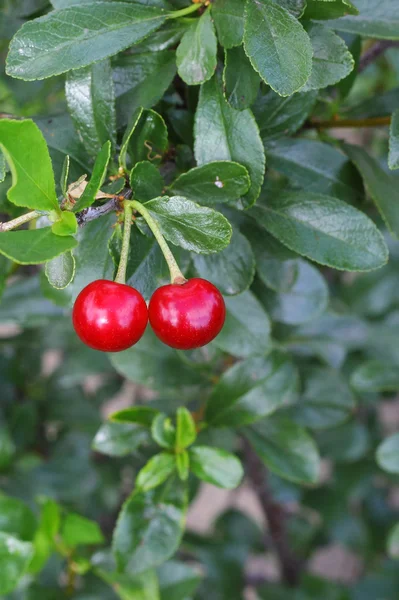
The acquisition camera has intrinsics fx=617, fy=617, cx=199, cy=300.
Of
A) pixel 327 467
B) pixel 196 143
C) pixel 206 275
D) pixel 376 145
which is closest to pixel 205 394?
pixel 206 275

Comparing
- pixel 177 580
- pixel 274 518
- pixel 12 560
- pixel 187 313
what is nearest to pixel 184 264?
pixel 187 313

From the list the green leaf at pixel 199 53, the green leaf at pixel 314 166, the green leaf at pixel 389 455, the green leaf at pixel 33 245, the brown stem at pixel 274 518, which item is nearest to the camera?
the green leaf at pixel 33 245

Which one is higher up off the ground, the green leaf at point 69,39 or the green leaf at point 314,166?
the green leaf at point 69,39

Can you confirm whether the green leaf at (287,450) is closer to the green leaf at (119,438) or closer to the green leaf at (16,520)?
the green leaf at (119,438)

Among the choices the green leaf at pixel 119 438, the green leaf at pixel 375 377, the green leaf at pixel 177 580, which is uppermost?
the green leaf at pixel 119 438

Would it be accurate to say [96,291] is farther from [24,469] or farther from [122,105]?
[24,469]

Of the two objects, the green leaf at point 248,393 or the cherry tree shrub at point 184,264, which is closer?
the cherry tree shrub at point 184,264

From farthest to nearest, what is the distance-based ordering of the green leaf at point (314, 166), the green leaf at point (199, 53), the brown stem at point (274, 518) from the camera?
the brown stem at point (274, 518) < the green leaf at point (314, 166) < the green leaf at point (199, 53)

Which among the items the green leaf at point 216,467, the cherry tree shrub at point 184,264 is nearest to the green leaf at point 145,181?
the cherry tree shrub at point 184,264
